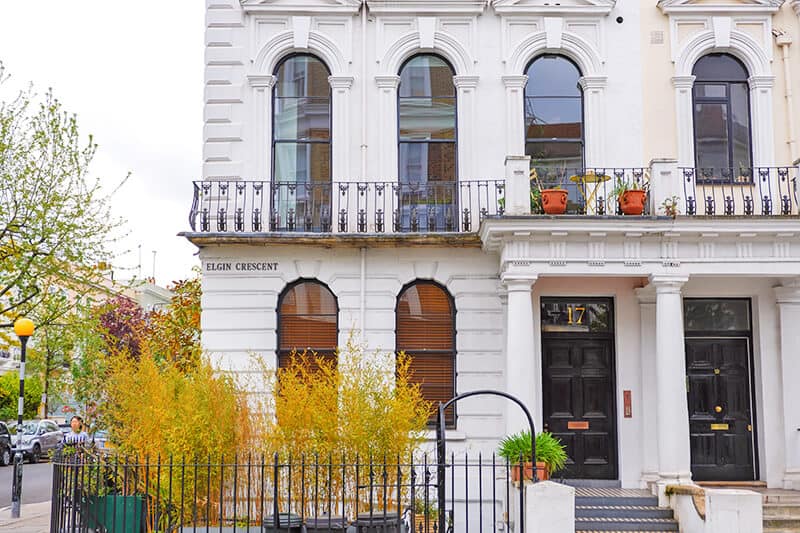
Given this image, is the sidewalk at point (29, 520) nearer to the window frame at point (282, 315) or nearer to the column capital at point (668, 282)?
the window frame at point (282, 315)

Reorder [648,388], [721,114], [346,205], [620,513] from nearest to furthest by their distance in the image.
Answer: [620,513]
[648,388]
[346,205]
[721,114]

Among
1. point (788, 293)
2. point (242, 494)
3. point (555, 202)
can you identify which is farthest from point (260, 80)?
point (788, 293)

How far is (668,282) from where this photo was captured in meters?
14.8

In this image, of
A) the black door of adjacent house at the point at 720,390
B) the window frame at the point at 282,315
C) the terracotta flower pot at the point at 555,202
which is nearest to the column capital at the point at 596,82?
the terracotta flower pot at the point at 555,202

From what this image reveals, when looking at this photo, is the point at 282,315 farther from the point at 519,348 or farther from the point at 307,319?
the point at 519,348

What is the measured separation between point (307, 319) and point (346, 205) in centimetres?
213

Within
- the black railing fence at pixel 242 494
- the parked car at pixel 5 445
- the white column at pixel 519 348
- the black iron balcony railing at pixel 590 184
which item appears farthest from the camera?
the parked car at pixel 5 445

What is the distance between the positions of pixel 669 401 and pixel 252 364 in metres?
6.93

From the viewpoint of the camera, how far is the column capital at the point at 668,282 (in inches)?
580

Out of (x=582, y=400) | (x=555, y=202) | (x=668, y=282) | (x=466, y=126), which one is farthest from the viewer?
(x=466, y=126)

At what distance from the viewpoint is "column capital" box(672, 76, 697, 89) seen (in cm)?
1686

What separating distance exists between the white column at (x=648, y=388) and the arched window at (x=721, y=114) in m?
2.70

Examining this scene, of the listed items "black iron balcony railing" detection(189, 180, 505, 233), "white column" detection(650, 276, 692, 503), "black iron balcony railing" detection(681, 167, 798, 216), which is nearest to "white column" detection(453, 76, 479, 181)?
"black iron balcony railing" detection(189, 180, 505, 233)

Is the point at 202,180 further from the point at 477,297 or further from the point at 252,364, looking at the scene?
the point at 477,297
